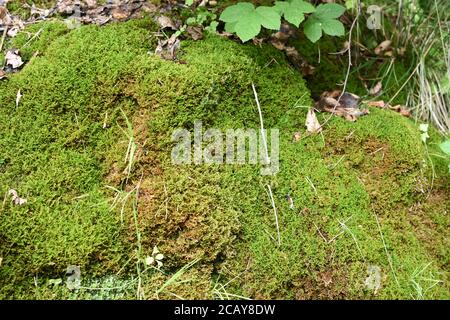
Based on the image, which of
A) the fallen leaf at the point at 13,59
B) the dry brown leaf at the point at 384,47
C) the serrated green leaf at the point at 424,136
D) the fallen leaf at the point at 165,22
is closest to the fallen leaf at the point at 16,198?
the fallen leaf at the point at 13,59

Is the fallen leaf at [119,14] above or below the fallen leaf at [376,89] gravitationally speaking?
above

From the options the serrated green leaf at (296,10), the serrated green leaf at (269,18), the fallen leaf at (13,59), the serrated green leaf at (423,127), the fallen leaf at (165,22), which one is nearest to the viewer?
the serrated green leaf at (269,18)

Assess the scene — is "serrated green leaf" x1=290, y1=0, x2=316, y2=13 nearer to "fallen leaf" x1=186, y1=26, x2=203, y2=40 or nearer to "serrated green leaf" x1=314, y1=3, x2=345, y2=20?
"serrated green leaf" x1=314, y1=3, x2=345, y2=20

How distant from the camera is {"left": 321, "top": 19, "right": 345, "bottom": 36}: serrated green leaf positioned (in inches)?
113

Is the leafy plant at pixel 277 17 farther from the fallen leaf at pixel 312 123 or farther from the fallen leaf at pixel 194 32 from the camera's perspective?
the fallen leaf at pixel 312 123

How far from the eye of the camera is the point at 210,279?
236 centimetres

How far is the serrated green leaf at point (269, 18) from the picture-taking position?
8.39ft

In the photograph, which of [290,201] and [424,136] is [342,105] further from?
[290,201]

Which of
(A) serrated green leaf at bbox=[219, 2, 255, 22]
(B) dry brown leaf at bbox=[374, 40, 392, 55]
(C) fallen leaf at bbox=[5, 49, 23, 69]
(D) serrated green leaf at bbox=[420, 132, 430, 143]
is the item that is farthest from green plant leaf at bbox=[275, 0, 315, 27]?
(C) fallen leaf at bbox=[5, 49, 23, 69]

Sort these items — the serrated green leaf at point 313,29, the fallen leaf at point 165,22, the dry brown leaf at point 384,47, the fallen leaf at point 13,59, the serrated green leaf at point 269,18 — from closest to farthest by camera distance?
the serrated green leaf at point 269,18 < the fallen leaf at point 13,59 < the serrated green leaf at point 313,29 < the fallen leaf at point 165,22 < the dry brown leaf at point 384,47

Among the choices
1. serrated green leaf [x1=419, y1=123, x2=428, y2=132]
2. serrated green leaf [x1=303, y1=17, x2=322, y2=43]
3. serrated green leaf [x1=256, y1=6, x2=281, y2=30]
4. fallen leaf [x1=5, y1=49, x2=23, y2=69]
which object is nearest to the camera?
serrated green leaf [x1=256, y1=6, x2=281, y2=30]

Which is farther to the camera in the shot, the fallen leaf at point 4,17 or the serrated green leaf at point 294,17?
the fallen leaf at point 4,17

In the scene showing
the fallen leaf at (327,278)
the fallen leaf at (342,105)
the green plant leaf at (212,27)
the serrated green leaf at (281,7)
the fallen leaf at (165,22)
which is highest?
the serrated green leaf at (281,7)

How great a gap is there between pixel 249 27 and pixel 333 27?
2.12 feet
